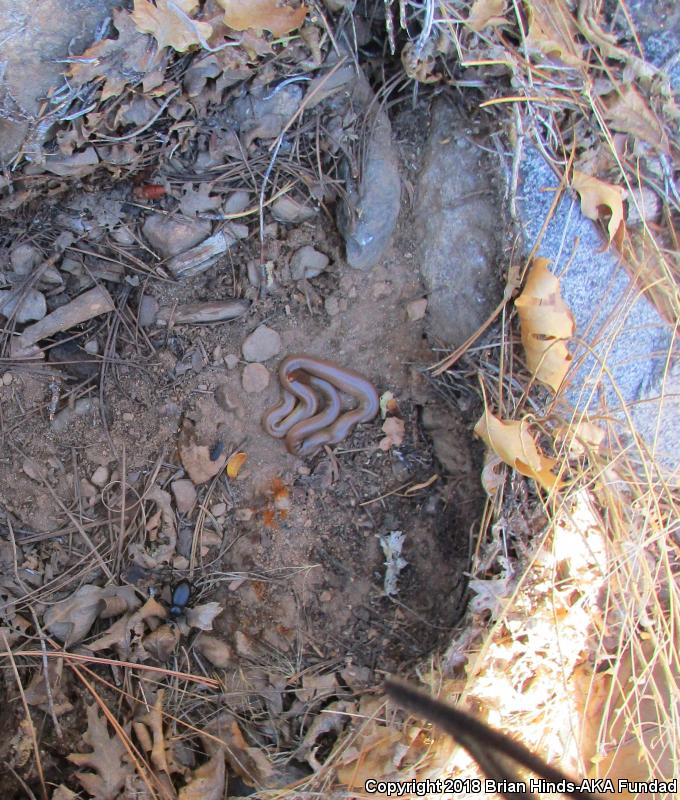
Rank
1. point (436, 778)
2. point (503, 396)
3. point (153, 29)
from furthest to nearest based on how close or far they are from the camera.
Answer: point (503, 396) → point (436, 778) → point (153, 29)

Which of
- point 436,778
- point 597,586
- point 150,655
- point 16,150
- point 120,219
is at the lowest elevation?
point 436,778


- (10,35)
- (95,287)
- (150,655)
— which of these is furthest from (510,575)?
(10,35)

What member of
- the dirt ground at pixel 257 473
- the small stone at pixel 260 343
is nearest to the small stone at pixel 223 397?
the dirt ground at pixel 257 473

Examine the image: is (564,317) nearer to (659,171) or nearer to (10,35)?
(659,171)

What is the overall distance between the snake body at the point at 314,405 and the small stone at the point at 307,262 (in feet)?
1.35

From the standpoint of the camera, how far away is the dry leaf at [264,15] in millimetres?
2592

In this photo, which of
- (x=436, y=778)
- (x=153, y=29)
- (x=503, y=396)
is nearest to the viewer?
(x=153, y=29)

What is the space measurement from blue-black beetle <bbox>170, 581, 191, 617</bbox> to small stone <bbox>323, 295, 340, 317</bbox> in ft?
5.03

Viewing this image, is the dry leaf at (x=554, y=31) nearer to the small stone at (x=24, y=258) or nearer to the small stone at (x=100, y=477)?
the small stone at (x=24, y=258)

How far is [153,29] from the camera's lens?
101 inches

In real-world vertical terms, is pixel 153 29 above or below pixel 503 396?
above

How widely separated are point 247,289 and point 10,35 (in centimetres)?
140

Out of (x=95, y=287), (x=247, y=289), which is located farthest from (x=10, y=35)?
(x=247, y=289)

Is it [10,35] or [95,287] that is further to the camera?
[95,287]
